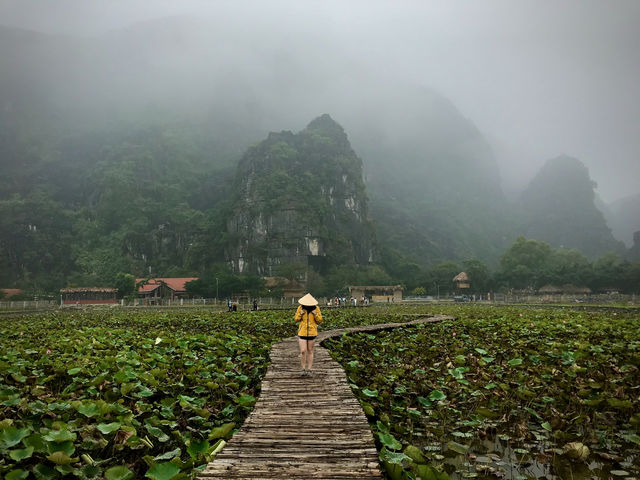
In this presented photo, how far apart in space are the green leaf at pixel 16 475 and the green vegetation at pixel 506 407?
8.41ft

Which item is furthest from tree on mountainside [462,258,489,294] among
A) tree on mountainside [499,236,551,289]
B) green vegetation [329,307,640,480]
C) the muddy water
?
the muddy water

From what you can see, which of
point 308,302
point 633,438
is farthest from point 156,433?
point 633,438

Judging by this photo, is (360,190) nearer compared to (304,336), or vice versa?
(304,336)

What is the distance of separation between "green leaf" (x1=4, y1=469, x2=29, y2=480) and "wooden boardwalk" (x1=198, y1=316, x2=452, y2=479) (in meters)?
1.22

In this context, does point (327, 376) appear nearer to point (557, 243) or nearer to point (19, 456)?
point (19, 456)

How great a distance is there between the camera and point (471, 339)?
10.6 m

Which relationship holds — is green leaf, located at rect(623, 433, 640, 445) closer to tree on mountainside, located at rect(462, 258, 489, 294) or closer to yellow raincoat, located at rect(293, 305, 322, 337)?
yellow raincoat, located at rect(293, 305, 322, 337)

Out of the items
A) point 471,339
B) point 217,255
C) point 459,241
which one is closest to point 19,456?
point 471,339

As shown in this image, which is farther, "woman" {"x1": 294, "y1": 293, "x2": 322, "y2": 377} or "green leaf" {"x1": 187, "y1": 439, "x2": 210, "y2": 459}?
"woman" {"x1": 294, "y1": 293, "x2": 322, "y2": 377}

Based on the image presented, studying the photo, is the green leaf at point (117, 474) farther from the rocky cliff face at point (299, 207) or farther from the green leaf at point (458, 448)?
the rocky cliff face at point (299, 207)

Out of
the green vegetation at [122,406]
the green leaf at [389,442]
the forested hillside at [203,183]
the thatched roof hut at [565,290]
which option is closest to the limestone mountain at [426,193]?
the forested hillside at [203,183]

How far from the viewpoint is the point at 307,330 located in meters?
6.34

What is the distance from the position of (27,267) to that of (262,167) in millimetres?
55810

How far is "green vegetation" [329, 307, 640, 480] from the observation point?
3926 millimetres
